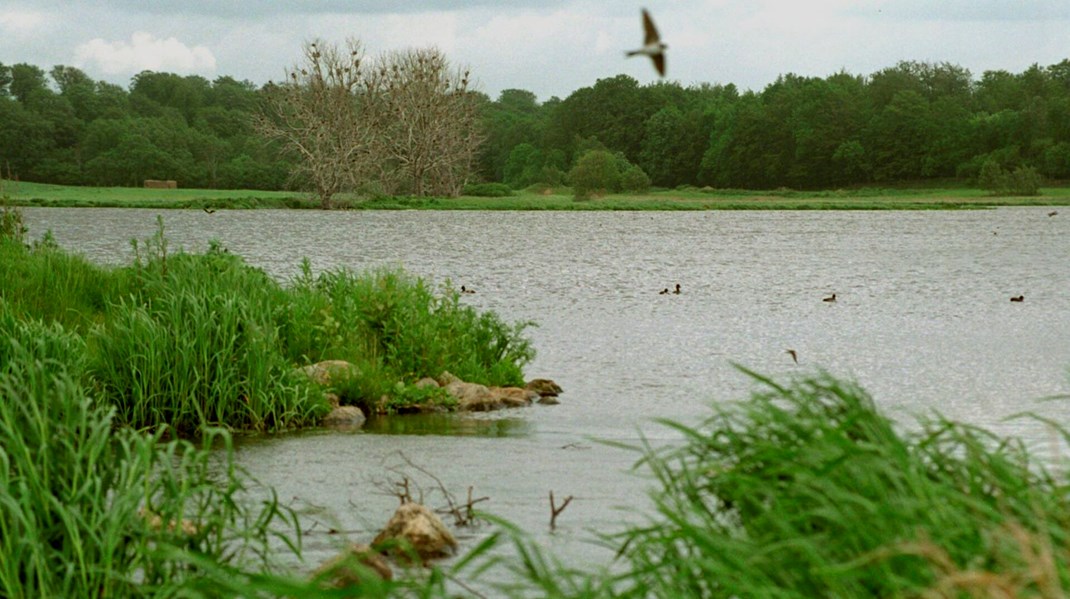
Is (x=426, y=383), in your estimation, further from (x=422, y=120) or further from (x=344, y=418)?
(x=422, y=120)

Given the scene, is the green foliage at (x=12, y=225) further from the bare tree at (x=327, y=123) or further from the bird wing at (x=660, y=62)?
the bare tree at (x=327, y=123)

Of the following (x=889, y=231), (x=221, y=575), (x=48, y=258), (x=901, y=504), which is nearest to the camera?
(x=901, y=504)

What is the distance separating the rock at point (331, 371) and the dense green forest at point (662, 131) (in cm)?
9622

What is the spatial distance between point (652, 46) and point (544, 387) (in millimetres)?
13982

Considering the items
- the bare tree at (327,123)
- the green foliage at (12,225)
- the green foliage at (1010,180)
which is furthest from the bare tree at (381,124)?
the green foliage at (12,225)

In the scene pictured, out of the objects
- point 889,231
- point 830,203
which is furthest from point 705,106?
point 889,231

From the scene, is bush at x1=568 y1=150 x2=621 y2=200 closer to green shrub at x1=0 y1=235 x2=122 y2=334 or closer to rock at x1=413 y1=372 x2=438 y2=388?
green shrub at x1=0 y1=235 x2=122 y2=334

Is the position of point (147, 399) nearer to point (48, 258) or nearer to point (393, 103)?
point (48, 258)

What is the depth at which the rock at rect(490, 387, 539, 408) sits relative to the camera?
50.6ft

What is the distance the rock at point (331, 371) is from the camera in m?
14.4

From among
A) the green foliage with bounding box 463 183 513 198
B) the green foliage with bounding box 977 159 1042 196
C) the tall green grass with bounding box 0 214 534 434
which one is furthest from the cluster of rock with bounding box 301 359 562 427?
the green foliage with bounding box 977 159 1042 196

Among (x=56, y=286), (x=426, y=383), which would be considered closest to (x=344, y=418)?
(x=426, y=383)

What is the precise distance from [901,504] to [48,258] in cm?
1401

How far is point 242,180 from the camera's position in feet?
391
